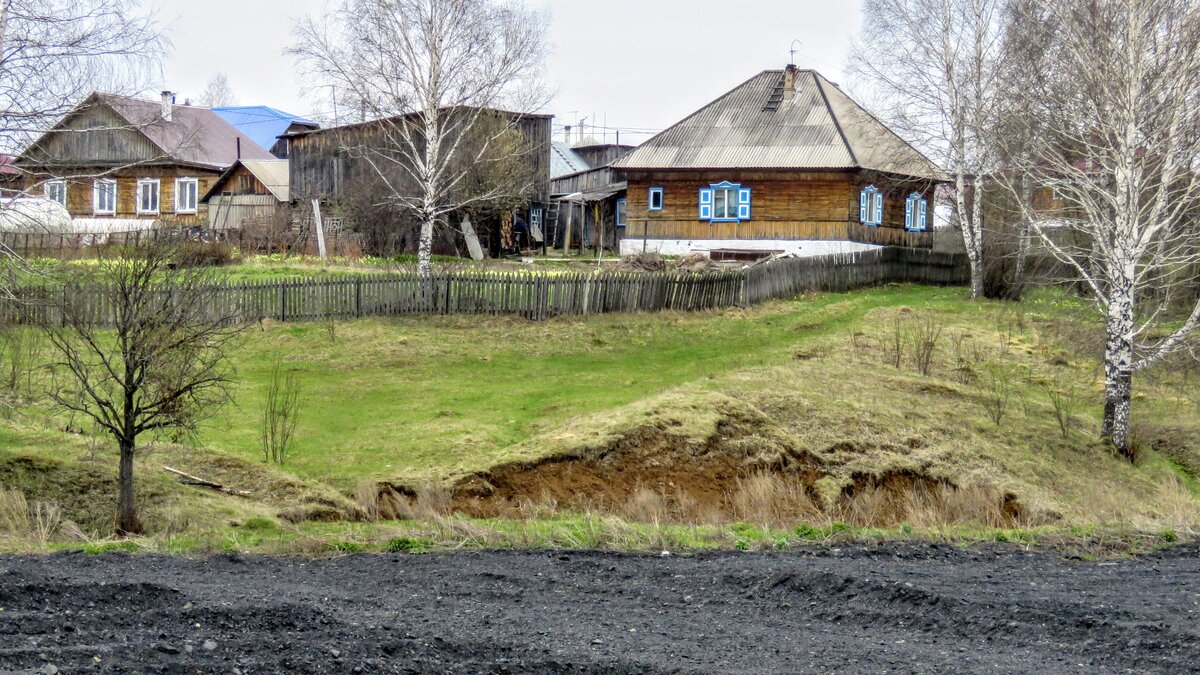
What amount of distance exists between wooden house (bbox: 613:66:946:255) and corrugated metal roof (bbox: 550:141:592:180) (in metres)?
17.6

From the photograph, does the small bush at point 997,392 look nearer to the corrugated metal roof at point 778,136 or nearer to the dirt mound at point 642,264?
the dirt mound at point 642,264

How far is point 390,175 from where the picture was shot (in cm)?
3738

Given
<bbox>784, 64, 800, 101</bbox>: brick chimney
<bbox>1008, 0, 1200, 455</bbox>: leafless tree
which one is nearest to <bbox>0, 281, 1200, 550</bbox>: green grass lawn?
<bbox>1008, 0, 1200, 455</bbox>: leafless tree

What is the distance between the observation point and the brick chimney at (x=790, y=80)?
4075cm

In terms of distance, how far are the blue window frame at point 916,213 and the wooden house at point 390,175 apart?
1347cm

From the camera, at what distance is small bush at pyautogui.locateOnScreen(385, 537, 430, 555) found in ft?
33.3

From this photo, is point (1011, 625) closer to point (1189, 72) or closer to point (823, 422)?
point (823, 422)

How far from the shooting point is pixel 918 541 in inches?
411

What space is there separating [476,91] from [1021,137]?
1386 cm

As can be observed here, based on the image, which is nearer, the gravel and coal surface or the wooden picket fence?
the gravel and coal surface

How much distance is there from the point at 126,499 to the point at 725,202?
93.4 feet

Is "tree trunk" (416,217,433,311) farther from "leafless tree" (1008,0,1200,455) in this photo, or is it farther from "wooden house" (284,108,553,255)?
"leafless tree" (1008,0,1200,455)

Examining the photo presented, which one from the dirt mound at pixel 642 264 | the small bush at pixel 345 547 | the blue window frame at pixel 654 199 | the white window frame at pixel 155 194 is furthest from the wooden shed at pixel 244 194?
the small bush at pixel 345 547

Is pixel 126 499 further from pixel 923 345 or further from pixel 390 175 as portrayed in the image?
pixel 390 175
